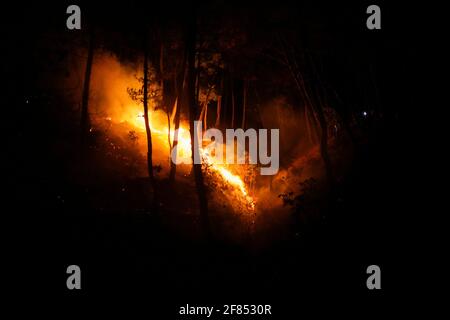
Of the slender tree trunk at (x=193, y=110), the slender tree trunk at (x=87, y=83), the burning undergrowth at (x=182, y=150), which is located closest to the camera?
the slender tree trunk at (x=193, y=110)

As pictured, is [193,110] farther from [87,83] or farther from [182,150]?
[182,150]

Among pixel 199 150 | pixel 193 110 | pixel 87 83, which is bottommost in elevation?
pixel 199 150

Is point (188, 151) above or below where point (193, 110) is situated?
below

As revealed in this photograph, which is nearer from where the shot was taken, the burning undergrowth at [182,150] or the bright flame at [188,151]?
the burning undergrowth at [182,150]

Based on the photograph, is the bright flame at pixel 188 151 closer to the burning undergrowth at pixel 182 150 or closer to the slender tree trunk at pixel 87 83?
the burning undergrowth at pixel 182 150

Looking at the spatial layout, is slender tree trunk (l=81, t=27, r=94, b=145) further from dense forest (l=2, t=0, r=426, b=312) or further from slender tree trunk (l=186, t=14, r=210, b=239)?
slender tree trunk (l=186, t=14, r=210, b=239)

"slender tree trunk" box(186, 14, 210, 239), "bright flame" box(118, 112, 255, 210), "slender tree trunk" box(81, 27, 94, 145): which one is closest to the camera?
"slender tree trunk" box(186, 14, 210, 239)

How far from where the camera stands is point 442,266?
9.94 m

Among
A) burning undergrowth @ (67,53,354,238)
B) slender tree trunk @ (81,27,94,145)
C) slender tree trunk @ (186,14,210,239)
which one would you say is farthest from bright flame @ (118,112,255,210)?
slender tree trunk @ (186,14,210,239)

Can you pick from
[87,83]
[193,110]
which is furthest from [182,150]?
[193,110]

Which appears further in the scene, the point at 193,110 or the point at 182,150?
the point at 182,150

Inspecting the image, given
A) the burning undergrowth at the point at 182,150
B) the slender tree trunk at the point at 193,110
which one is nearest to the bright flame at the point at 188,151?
the burning undergrowth at the point at 182,150
